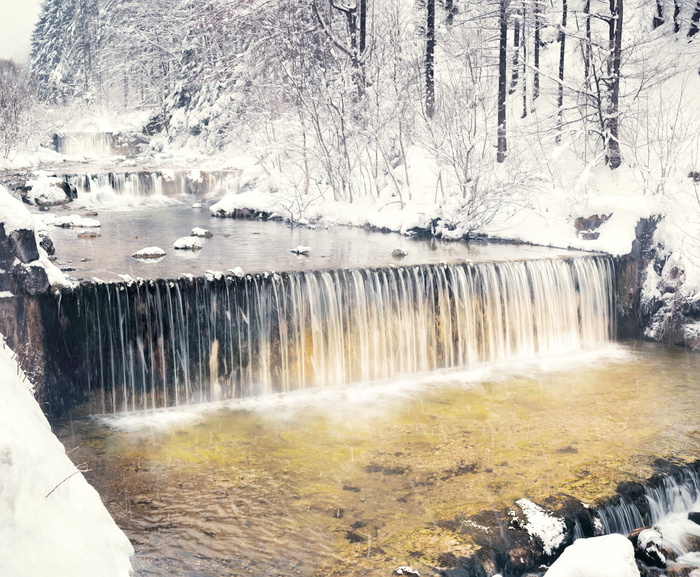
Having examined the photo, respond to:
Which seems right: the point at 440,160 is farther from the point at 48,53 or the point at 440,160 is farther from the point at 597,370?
the point at 48,53

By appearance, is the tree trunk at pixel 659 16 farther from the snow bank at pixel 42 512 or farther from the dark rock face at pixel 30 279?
the snow bank at pixel 42 512

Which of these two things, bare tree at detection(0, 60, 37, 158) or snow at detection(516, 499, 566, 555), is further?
bare tree at detection(0, 60, 37, 158)

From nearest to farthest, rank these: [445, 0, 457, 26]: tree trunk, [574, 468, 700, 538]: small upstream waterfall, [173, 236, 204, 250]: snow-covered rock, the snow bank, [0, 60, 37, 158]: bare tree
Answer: the snow bank → [574, 468, 700, 538]: small upstream waterfall → [173, 236, 204, 250]: snow-covered rock → [445, 0, 457, 26]: tree trunk → [0, 60, 37, 158]: bare tree

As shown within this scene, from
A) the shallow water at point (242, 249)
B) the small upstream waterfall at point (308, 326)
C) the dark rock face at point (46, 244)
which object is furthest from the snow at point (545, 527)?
the dark rock face at point (46, 244)

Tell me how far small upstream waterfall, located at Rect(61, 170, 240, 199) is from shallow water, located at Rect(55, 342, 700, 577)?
1625 cm

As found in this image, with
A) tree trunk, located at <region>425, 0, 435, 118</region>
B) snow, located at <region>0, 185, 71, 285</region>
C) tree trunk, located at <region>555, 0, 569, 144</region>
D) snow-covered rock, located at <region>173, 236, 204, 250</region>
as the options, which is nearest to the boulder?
snow, located at <region>0, 185, 71, 285</region>

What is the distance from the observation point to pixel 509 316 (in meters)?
12.7

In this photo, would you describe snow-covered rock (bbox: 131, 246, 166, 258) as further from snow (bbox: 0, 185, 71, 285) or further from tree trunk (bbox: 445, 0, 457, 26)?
tree trunk (bbox: 445, 0, 457, 26)

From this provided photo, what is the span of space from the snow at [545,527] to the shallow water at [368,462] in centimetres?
26

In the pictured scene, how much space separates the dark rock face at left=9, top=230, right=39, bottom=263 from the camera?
30.8 ft

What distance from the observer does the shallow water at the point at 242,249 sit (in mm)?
11992

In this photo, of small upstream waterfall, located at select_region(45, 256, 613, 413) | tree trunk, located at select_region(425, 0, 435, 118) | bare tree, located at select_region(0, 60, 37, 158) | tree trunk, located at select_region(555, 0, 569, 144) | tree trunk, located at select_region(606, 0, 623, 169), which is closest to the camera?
small upstream waterfall, located at select_region(45, 256, 613, 413)

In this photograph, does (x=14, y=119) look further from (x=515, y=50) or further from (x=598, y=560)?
(x=598, y=560)

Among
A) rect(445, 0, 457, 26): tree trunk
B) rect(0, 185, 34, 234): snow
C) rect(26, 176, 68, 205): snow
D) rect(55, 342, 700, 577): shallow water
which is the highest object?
rect(445, 0, 457, 26): tree trunk
